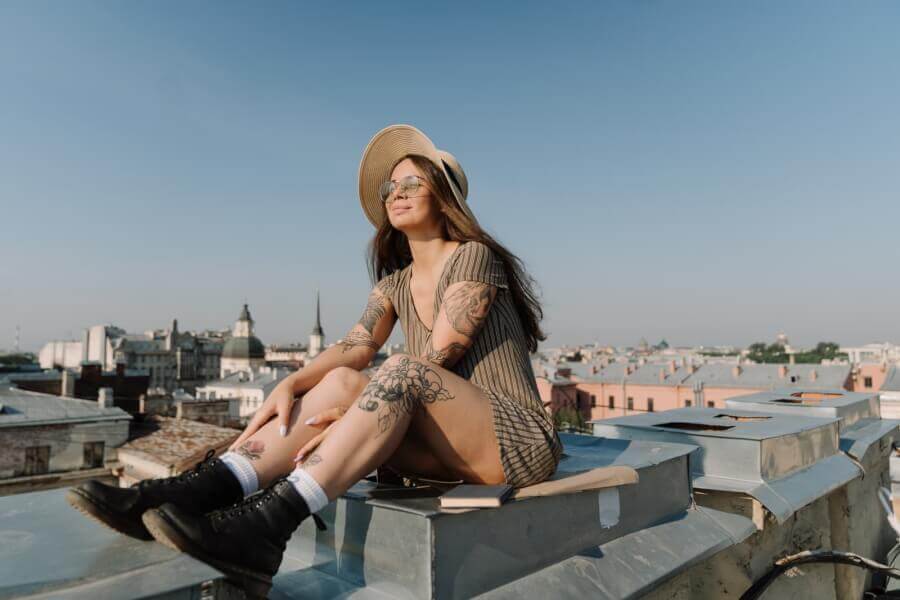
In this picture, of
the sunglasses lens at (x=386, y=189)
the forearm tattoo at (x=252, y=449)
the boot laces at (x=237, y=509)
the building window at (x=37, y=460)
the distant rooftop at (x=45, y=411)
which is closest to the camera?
the boot laces at (x=237, y=509)

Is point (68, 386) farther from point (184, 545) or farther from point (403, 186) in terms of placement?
point (184, 545)

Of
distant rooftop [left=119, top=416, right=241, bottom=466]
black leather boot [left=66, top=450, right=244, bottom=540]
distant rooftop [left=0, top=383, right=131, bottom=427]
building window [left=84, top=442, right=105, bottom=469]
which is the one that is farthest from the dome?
black leather boot [left=66, top=450, right=244, bottom=540]

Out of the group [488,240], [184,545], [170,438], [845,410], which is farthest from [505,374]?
[170,438]

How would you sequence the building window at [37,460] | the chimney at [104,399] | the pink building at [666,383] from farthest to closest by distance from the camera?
the pink building at [666,383], the chimney at [104,399], the building window at [37,460]

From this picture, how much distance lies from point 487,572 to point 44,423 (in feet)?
53.5

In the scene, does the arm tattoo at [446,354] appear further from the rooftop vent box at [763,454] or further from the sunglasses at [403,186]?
the rooftop vent box at [763,454]

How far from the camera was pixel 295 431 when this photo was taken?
1.89m

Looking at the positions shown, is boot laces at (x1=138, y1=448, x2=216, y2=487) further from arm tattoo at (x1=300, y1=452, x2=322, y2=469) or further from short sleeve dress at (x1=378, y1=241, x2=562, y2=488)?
short sleeve dress at (x1=378, y1=241, x2=562, y2=488)

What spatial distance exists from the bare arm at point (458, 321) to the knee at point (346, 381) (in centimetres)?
25

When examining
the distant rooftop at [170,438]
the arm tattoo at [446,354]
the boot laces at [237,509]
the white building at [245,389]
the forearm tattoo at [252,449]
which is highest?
the arm tattoo at [446,354]

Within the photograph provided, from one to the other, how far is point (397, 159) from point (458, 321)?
2.71 feet

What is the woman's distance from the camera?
1446mm

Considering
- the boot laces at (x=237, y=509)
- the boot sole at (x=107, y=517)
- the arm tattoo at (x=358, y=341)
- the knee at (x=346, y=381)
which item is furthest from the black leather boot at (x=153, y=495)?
the arm tattoo at (x=358, y=341)

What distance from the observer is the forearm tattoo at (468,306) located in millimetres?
1994
